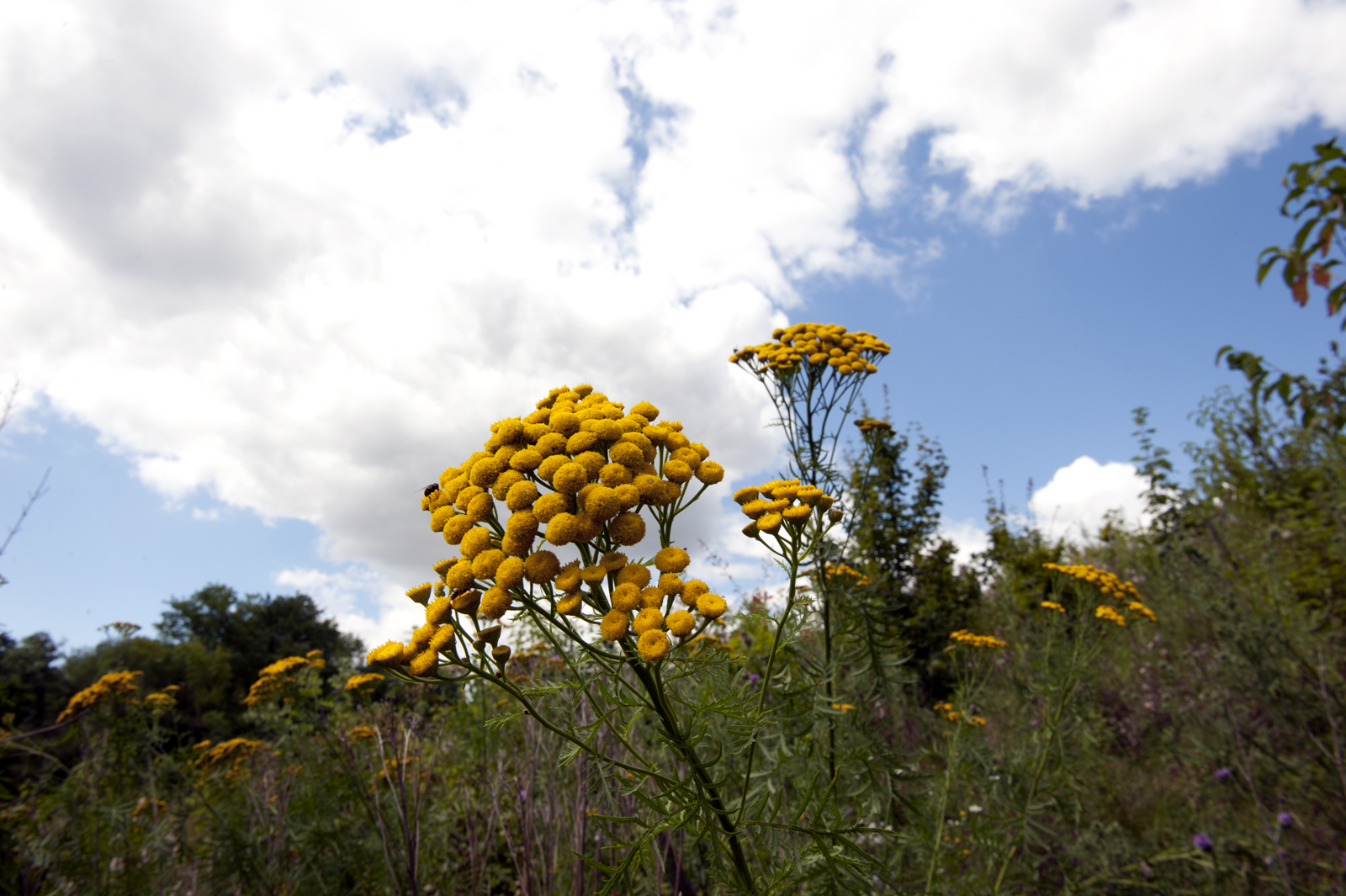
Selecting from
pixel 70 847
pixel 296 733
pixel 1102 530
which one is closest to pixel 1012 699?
pixel 296 733

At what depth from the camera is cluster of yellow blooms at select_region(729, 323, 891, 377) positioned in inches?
124

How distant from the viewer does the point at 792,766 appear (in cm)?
244

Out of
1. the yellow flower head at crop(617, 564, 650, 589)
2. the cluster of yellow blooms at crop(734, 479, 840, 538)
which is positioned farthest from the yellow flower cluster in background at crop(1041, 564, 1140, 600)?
the yellow flower head at crop(617, 564, 650, 589)

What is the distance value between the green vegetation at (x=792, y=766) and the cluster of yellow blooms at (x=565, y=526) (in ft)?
0.26

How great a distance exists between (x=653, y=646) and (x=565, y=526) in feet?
1.13

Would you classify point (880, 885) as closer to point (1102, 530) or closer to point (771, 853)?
point (771, 853)

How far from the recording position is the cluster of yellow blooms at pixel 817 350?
3.15m

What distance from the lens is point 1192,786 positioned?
4.66 m

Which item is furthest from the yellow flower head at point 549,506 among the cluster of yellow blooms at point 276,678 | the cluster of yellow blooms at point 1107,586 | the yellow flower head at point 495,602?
the cluster of yellow blooms at point 276,678

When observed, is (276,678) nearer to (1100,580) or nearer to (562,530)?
(562,530)

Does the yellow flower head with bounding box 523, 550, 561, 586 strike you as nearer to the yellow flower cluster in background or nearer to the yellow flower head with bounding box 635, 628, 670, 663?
the yellow flower head with bounding box 635, 628, 670, 663

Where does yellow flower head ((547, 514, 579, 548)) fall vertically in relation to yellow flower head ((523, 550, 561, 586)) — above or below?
above

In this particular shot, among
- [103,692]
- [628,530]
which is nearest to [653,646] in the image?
[628,530]

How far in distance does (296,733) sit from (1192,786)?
258 inches
